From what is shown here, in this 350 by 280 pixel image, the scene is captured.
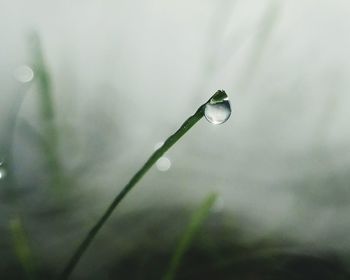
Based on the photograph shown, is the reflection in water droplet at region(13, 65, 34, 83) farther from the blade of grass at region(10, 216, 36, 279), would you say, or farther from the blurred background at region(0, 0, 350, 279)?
the blade of grass at region(10, 216, 36, 279)

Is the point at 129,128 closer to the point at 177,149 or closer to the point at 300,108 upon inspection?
the point at 177,149

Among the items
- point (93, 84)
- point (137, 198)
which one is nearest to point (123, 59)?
point (93, 84)

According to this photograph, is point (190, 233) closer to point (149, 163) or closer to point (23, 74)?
point (149, 163)

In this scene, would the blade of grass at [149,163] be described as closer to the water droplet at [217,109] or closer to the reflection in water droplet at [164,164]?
the water droplet at [217,109]

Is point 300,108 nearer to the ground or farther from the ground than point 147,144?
farther from the ground

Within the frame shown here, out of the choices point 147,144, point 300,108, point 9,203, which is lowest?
point 9,203

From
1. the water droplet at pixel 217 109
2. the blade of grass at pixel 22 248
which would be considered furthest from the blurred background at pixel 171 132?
the water droplet at pixel 217 109
